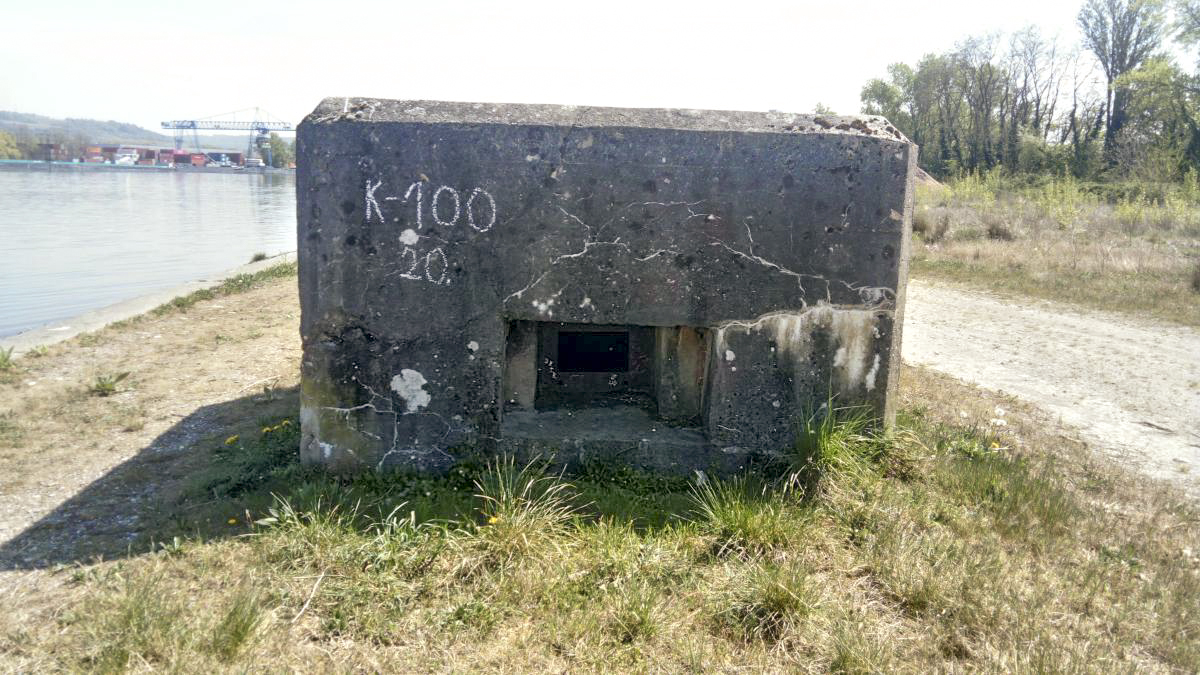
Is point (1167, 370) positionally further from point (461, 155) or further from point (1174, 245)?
point (1174, 245)

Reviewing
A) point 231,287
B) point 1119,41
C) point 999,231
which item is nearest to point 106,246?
point 231,287

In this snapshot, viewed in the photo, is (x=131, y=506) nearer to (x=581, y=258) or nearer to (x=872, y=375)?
(x=581, y=258)

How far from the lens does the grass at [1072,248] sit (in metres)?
10.5

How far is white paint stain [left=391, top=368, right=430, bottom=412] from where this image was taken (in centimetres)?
385

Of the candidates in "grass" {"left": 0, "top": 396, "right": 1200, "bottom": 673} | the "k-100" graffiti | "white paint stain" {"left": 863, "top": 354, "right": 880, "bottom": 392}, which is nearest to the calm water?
the "k-100" graffiti

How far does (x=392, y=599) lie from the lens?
2.78 metres

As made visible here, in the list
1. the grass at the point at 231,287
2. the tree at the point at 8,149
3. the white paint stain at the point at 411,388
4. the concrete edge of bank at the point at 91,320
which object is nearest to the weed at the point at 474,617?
Answer: the white paint stain at the point at 411,388

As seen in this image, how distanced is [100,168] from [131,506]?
306 ft

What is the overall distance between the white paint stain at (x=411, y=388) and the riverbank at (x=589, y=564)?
15.1 inches

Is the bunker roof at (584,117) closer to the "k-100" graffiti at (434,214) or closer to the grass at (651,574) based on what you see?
the "k-100" graffiti at (434,214)

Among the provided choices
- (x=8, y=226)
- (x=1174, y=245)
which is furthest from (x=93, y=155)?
(x=1174, y=245)

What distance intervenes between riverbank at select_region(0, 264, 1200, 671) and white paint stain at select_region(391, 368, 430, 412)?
0.38 metres

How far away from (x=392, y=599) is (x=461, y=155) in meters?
2.02

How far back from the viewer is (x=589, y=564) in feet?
10.0
